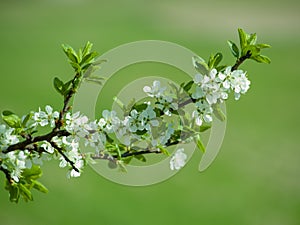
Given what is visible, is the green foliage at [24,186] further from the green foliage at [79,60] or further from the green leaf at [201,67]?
the green leaf at [201,67]

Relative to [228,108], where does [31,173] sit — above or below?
below

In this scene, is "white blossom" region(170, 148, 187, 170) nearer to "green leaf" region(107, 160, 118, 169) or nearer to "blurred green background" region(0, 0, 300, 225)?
"green leaf" region(107, 160, 118, 169)

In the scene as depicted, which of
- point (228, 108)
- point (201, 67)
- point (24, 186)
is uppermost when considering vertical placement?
point (228, 108)

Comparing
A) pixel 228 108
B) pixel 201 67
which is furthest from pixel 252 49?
pixel 228 108

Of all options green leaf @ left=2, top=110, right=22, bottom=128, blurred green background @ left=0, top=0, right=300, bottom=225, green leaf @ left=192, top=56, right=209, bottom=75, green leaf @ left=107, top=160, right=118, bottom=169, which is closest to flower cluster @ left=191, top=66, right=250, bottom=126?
green leaf @ left=192, top=56, right=209, bottom=75

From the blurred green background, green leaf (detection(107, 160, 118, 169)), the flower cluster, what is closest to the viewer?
the flower cluster

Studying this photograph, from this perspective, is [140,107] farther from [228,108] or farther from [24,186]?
[228,108]

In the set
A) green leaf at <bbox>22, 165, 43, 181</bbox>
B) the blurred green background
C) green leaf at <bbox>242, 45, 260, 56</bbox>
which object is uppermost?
the blurred green background

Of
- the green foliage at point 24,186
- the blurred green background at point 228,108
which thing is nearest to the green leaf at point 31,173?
the green foliage at point 24,186
